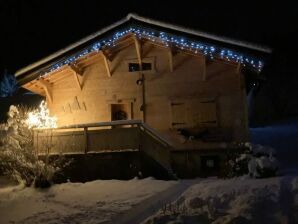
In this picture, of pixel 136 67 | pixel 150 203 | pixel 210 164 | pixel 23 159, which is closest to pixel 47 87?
pixel 136 67

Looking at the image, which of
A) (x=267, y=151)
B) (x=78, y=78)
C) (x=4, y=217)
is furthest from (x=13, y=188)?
(x=267, y=151)

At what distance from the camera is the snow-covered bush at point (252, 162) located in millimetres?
13828

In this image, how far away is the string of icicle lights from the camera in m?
16.5

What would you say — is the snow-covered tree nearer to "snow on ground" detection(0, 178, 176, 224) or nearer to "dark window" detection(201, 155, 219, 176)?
"snow on ground" detection(0, 178, 176, 224)

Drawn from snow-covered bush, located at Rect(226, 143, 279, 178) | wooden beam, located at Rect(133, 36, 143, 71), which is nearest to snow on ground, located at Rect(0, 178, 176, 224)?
snow-covered bush, located at Rect(226, 143, 279, 178)

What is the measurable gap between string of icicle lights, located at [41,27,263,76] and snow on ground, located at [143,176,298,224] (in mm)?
6579

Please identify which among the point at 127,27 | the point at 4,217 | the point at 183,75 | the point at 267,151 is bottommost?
the point at 4,217

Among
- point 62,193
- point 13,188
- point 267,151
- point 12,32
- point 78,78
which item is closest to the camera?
point 62,193

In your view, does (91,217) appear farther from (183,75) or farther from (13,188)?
(183,75)

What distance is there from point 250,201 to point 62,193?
608 cm

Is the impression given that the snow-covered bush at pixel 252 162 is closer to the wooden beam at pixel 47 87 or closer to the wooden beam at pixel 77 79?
the wooden beam at pixel 77 79

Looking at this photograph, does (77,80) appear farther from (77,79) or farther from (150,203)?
(150,203)

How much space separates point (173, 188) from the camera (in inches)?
492

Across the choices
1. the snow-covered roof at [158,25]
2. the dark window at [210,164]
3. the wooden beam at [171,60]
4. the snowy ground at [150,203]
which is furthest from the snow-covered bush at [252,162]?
the wooden beam at [171,60]
